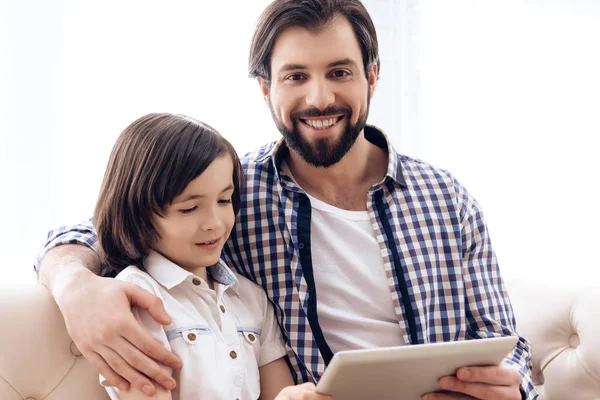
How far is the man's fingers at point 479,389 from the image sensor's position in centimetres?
120

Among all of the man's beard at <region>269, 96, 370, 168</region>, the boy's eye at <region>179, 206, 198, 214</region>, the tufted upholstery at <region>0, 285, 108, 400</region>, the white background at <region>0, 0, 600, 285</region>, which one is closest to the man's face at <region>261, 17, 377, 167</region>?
the man's beard at <region>269, 96, 370, 168</region>

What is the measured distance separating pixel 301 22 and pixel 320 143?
1.00ft

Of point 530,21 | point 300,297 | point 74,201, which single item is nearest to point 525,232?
point 530,21

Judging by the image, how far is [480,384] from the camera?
1232 mm

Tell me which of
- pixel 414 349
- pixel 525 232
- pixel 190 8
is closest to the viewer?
pixel 414 349

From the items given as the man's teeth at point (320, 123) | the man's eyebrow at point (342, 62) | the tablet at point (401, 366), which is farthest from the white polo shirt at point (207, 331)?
the man's eyebrow at point (342, 62)

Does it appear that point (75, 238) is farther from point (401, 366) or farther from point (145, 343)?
point (401, 366)

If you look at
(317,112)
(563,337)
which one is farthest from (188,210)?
(563,337)

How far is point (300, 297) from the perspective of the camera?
1529 millimetres

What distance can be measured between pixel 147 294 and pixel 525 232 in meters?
1.87

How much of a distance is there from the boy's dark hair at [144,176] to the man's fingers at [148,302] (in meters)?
0.14

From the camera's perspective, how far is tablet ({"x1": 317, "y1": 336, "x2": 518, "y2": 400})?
1025mm

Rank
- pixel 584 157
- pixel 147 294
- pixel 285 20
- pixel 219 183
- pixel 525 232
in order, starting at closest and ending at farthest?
pixel 147 294, pixel 219 183, pixel 285 20, pixel 584 157, pixel 525 232

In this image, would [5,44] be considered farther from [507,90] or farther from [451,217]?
[507,90]
